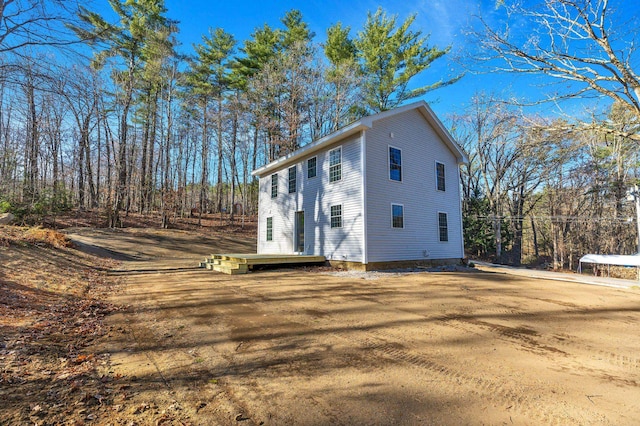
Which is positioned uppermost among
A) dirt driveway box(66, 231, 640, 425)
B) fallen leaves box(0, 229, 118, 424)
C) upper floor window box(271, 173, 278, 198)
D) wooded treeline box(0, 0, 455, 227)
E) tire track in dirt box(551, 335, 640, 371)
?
wooded treeline box(0, 0, 455, 227)

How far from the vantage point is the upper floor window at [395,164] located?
38.5 ft

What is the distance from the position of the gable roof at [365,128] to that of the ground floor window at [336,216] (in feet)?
8.75

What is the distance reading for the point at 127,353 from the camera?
3.24 meters

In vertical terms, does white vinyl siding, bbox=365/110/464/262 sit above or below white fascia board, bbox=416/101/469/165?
below

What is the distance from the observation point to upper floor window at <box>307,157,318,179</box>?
13117mm

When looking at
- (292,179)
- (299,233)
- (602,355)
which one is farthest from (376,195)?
(602,355)

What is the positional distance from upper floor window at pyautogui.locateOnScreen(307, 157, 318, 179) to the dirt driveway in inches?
301

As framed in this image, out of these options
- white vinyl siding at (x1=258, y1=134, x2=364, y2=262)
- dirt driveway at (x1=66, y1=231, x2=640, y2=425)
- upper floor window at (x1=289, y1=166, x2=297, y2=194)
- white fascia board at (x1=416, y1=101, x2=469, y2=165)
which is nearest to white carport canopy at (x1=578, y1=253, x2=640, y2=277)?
white fascia board at (x1=416, y1=101, x2=469, y2=165)

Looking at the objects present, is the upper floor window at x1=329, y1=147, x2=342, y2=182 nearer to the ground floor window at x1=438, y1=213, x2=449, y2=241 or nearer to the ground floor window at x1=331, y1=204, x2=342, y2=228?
the ground floor window at x1=331, y1=204, x2=342, y2=228

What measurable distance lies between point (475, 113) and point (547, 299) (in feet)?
68.0

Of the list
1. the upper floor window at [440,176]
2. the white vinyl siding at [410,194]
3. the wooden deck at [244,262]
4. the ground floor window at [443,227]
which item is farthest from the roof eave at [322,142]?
the ground floor window at [443,227]

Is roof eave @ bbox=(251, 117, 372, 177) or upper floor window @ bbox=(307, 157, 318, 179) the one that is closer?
roof eave @ bbox=(251, 117, 372, 177)

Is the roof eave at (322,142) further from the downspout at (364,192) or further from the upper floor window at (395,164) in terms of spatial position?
the upper floor window at (395,164)

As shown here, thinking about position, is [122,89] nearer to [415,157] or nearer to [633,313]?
[415,157]
